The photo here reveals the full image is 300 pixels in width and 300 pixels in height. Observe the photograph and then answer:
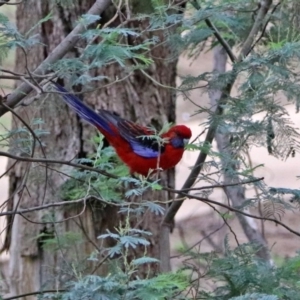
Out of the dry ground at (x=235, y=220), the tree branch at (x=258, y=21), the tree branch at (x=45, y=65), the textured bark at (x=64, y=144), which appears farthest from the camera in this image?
the dry ground at (x=235, y=220)

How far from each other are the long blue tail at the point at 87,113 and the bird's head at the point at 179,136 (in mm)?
254

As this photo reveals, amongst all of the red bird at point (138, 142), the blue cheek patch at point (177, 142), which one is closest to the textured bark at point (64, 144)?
the red bird at point (138, 142)

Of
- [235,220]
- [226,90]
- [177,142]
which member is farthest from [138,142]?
[235,220]

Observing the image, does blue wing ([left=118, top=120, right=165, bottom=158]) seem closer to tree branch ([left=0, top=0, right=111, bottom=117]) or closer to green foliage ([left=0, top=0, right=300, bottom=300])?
→ green foliage ([left=0, top=0, right=300, bottom=300])

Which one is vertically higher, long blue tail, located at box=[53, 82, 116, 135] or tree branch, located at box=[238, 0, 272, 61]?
tree branch, located at box=[238, 0, 272, 61]

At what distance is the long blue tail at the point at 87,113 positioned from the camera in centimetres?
279

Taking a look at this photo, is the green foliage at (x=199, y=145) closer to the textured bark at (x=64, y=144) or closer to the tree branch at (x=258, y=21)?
the tree branch at (x=258, y=21)

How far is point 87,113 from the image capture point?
9.39ft

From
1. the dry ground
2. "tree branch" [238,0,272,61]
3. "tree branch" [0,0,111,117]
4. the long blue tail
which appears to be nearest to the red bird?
the long blue tail

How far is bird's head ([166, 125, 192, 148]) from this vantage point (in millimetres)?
3002

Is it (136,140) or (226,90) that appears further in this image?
(226,90)

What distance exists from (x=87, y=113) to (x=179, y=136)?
415 mm

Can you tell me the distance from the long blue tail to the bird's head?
0.25 m

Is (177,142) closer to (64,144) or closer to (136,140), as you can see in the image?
(136,140)
